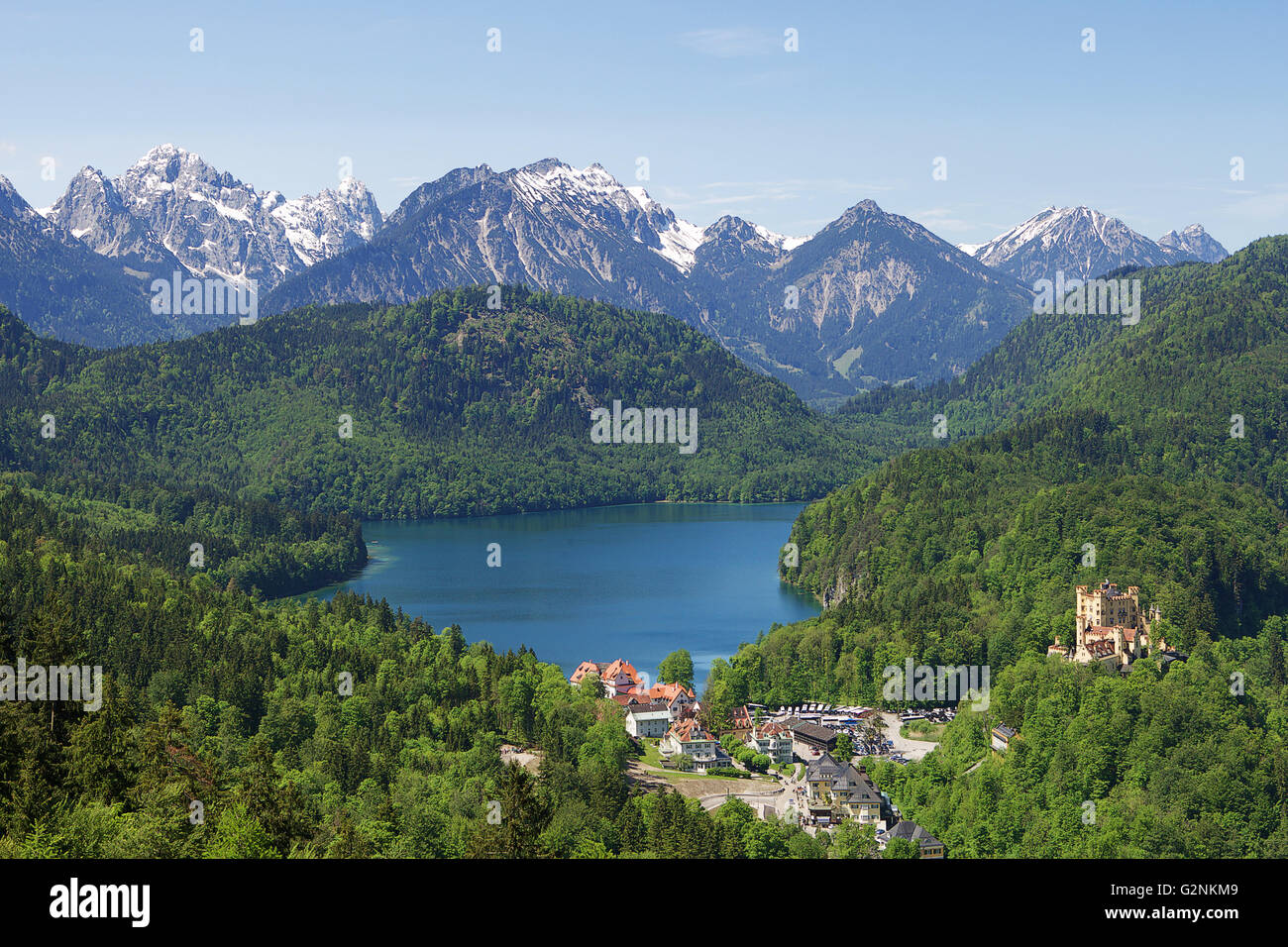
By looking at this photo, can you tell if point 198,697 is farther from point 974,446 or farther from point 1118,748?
point 974,446

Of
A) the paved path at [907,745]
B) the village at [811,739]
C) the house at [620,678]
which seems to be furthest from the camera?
the house at [620,678]

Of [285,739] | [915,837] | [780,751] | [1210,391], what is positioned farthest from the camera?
[1210,391]

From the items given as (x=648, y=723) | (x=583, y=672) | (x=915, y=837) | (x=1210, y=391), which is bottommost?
(x=915, y=837)

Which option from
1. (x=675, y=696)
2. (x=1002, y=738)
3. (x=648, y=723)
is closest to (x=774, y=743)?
(x=648, y=723)

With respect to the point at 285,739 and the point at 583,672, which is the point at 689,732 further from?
the point at 285,739

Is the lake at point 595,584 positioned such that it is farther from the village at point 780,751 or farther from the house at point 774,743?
the house at point 774,743

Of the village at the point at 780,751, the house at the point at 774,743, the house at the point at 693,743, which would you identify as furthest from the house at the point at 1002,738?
the house at the point at 693,743
